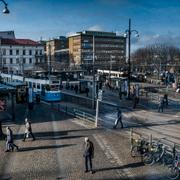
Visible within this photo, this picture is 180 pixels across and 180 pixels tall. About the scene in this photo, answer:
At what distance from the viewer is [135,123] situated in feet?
96.8

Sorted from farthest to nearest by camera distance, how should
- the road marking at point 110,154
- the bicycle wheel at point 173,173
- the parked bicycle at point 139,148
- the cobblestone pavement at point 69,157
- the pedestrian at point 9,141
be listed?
the pedestrian at point 9,141 → the parked bicycle at point 139,148 → the road marking at point 110,154 → the cobblestone pavement at point 69,157 → the bicycle wheel at point 173,173

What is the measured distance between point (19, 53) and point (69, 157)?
10405 centimetres

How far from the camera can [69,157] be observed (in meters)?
18.8

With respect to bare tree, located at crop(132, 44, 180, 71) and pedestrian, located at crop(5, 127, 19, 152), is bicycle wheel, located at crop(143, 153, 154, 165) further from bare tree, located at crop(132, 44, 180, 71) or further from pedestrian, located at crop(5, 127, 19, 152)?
bare tree, located at crop(132, 44, 180, 71)

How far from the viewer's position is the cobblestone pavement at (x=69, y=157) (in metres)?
16.2

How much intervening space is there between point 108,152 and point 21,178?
5.44 m

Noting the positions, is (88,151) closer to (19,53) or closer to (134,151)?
(134,151)

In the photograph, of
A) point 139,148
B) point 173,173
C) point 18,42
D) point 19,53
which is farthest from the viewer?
point 18,42

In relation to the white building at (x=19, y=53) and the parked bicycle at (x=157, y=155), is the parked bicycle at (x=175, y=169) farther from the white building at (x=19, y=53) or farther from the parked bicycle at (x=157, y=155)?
the white building at (x=19, y=53)

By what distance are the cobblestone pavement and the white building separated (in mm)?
92427

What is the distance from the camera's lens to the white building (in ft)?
385

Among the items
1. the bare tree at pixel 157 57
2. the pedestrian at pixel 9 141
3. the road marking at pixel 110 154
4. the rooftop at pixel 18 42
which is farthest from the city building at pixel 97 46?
the pedestrian at pixel 9 141

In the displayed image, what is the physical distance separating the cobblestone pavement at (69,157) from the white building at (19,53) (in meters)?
92.4

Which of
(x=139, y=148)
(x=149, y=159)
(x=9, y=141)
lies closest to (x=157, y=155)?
(x=149, y=159)
